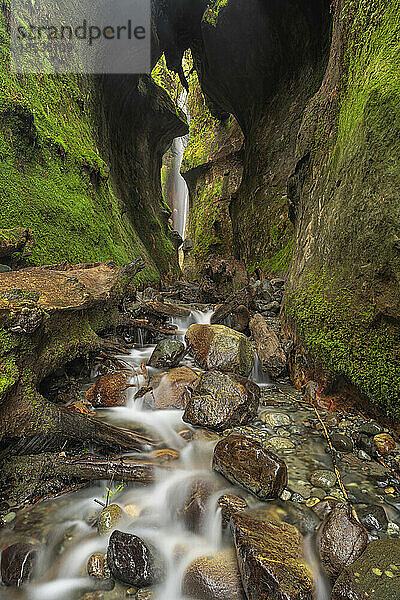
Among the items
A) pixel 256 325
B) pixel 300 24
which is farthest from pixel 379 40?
pixel 300 24

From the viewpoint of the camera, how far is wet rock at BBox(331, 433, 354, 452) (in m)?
2.26

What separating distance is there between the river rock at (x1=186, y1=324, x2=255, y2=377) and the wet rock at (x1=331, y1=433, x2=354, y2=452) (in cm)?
148

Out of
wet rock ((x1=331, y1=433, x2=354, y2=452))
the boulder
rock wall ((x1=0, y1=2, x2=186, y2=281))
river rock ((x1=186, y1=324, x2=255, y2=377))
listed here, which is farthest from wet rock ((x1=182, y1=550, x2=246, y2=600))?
rock wall ((x1=0, y1=2, x2=186, y2=281))

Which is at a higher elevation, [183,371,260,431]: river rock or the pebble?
[183,371,260,431]: river rock

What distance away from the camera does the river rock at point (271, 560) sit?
1.30m

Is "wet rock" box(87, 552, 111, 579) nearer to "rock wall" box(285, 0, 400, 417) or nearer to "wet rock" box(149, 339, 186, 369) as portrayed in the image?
"rock wall" box(285, 0, 400, 417)

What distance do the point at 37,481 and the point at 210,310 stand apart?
5.70m

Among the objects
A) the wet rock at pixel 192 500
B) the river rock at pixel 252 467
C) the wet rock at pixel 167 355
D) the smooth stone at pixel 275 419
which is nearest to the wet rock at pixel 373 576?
the river rock at pixel 252 467

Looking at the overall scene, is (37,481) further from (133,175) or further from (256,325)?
(133,175)

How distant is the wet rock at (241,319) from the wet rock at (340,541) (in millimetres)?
3887

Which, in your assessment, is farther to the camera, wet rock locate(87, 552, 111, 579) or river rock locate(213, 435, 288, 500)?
river rock locate(213, 435, 288, 500)

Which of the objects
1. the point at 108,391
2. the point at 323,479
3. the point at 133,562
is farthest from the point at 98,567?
the point at 108,391

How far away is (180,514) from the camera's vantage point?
1.97 metres

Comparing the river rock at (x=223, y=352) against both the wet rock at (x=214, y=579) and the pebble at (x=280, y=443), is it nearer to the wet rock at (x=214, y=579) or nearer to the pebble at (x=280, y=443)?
the pebble at (x=280, y=443)
